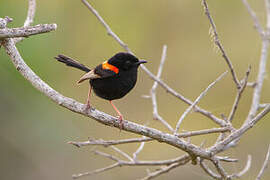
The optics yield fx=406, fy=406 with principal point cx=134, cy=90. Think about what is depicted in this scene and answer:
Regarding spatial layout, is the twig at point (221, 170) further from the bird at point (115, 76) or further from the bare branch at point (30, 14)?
the bare branch at point (30, 14)

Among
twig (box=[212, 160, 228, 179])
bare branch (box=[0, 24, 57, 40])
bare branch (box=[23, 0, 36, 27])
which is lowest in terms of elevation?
twig (box=[212, 160, 228, 179])

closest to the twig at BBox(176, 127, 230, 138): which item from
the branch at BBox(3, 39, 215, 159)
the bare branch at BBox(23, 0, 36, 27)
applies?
the branch at BBox(3, 39, 215, 159)

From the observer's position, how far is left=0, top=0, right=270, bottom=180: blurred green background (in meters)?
7.04

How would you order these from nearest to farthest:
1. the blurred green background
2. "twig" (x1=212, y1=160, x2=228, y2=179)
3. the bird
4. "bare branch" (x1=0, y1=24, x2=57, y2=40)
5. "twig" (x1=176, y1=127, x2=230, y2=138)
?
"bare branch" (x1=0, y1=24, x2=57, y2=40), "twig" (x1=212, y1=160, x2=228, y2=179), "twig" (x1=176, y1=127, x2=230, y2=138), the bird, the blurred green background

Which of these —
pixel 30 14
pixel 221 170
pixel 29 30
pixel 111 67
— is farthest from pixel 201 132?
pixel 30 14

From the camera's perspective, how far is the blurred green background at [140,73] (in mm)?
7043

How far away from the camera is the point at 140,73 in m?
7.04

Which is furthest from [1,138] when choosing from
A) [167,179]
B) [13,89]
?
[167,179]

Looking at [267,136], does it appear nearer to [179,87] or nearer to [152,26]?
[179,87]

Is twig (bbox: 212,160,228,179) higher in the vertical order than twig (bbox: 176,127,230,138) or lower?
lower

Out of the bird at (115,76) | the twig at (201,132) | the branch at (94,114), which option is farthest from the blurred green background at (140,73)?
the branch at (94,114)

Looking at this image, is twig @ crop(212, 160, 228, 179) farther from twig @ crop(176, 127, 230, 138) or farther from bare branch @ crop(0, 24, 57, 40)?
bare branch @ crop(0, 24, 57, 40)

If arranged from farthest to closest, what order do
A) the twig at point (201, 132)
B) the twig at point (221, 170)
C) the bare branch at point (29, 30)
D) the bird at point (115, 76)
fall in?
the bird at point (115, 76), the twig at point (201, 132), the twig at point (221, 170), the bare branch at point (29, 30)

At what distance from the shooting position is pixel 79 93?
741 centimetres
